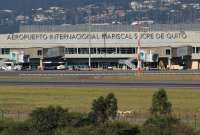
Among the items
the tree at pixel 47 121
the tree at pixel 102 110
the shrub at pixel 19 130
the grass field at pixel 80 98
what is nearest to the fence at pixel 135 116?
the grass field at pixel 80 98

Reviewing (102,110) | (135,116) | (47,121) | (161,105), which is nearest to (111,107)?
(102,110)

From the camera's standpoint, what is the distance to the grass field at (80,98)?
79.8m

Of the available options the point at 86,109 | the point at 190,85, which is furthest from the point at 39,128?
the point at 190,85

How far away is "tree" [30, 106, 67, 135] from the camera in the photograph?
1873 inches

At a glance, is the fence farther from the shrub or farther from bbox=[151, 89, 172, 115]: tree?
the shrub

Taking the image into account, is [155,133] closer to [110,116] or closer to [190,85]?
[110,116]

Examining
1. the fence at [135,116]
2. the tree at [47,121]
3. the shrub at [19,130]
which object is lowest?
the fence at [135,116]

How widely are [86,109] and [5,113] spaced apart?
819 cm

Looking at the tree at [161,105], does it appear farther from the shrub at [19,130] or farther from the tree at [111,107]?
the shrub at [19,130]

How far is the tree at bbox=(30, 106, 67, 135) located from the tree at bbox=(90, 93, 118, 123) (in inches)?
111

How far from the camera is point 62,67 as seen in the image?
19775 cm

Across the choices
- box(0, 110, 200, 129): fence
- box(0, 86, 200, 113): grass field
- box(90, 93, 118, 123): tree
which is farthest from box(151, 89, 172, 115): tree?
box(0, 86, 200, 113): grass field

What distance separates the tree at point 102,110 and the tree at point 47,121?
2828mm

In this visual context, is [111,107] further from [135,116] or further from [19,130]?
[135,116]
